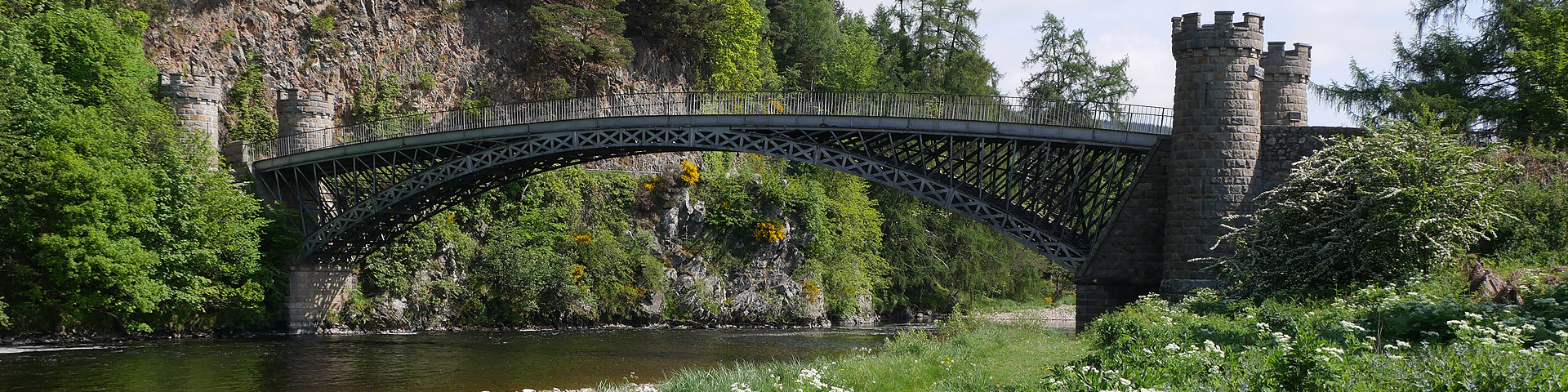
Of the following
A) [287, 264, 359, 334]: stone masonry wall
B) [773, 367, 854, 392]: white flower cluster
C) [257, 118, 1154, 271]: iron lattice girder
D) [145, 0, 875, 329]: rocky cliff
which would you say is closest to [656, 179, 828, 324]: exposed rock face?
[145, 0, 875, 329]: rocky cliff

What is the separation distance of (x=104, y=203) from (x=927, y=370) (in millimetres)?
21710

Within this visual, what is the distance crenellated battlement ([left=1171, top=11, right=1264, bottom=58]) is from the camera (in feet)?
82.2

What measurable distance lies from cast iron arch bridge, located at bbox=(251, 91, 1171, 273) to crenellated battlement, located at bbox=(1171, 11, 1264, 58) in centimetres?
201

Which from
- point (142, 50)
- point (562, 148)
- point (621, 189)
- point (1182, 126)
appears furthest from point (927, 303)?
point (142, 50)

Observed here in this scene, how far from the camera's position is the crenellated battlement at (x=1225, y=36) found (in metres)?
25.0

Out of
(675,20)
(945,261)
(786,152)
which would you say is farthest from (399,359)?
(945,261)

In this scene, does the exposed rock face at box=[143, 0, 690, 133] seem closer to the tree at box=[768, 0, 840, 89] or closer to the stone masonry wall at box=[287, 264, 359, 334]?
the stone masonry wall at box=[287, 264, 359, 334]

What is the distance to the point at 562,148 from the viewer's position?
33.2m

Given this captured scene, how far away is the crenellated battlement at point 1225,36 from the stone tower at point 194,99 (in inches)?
1111

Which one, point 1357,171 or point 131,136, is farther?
point 131,136

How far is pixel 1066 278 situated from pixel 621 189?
28.1 meters

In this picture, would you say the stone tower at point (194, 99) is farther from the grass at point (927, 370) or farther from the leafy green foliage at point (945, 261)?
the leafy green foliage at point (945, 261)

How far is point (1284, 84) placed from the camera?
25844mm

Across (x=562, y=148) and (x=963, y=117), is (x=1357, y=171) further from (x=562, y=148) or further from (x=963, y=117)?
(x=562, y=148)
